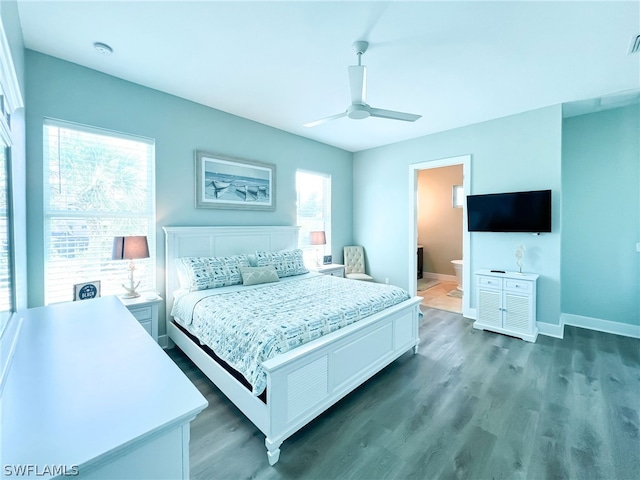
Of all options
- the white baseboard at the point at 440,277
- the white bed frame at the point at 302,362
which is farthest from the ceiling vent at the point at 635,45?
the white baseboard at the point at 440,277

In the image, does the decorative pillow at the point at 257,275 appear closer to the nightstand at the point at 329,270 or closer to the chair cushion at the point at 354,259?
the nightstand at the point at 329,270

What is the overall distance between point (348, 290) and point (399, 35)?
2.28m

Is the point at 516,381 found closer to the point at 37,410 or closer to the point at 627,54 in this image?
the point at 627,54

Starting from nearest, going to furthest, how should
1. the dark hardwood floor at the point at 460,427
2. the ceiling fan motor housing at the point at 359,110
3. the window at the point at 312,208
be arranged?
the dark hardwood floor at the point at 460,427, the ceiling fan motor housing at the point at 359,110, the window at the point at 312,208

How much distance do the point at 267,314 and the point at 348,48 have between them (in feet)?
7.41

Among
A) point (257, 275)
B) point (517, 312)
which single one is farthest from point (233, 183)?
point (517, 312)

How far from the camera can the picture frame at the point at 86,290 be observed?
2514 millimetres

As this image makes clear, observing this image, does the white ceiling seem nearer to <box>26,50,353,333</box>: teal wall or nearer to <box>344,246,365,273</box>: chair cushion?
<box>26,50,353,333</box>: teal wall

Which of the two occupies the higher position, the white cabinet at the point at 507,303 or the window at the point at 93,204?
the window at the point at 93,204

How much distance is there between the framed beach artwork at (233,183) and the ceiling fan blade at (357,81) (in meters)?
2.02

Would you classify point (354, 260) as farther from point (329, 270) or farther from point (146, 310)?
point (146, 310)

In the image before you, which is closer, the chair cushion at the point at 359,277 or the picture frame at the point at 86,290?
the picture frame at the point at 86,290

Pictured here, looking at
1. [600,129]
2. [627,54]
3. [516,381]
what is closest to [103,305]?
[516,381]

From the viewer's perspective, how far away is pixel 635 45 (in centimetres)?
229
